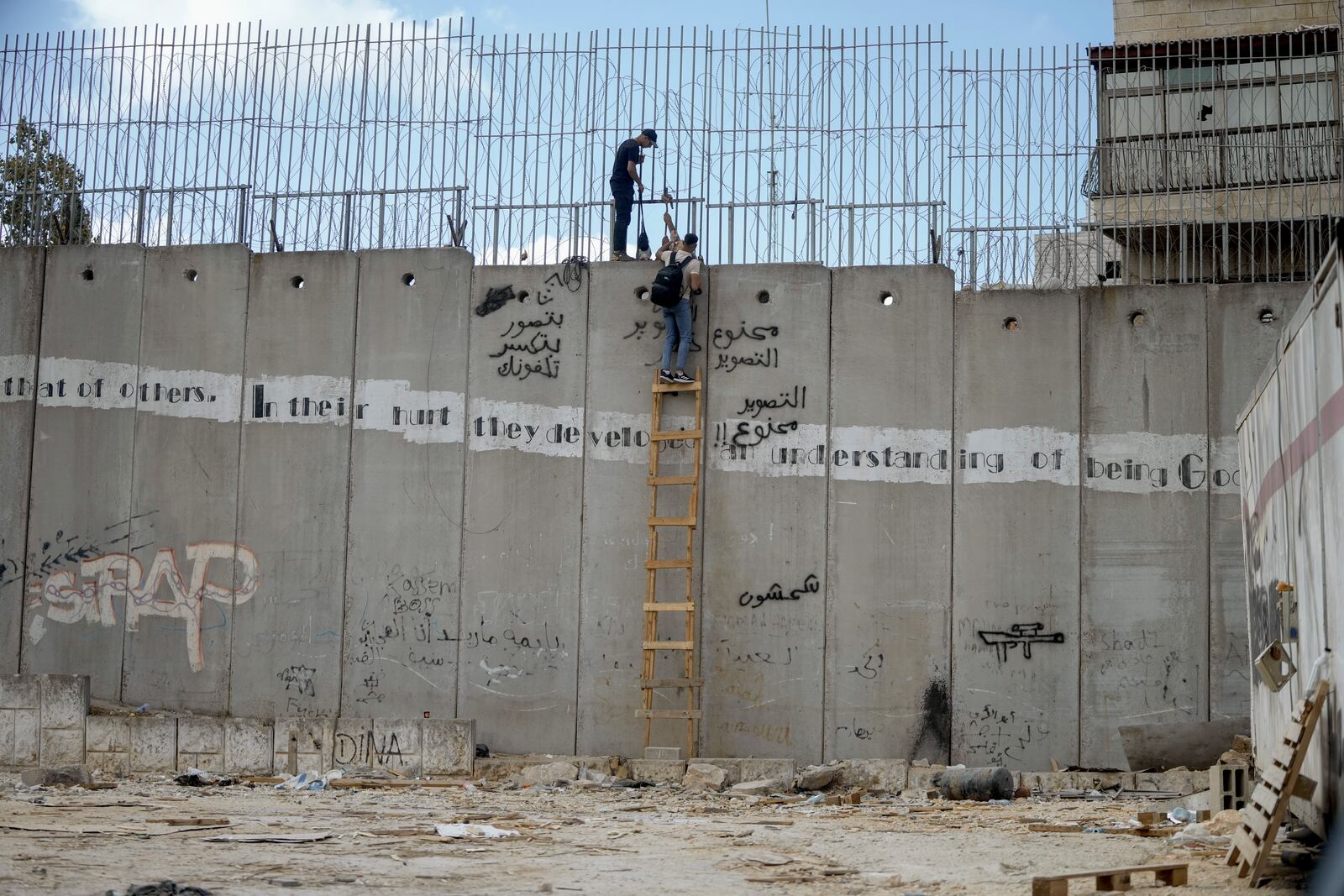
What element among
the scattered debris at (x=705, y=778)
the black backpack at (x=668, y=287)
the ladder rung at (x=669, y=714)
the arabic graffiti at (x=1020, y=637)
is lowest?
the scattered debris at (x=705, y=778)

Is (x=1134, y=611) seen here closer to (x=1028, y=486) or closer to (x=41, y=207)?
(x=1028, y=486)

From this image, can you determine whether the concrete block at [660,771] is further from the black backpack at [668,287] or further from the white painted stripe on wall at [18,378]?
the white painted stripe on wall at [18,378]

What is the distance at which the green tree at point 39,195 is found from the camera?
15.9m

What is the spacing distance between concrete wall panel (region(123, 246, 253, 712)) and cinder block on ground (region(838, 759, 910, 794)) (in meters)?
5.81

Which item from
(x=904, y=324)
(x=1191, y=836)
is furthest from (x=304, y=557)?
(x=1191, y=836)

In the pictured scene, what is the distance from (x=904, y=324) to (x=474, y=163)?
4428 mm

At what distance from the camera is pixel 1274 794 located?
281 inches

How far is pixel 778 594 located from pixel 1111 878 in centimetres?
685

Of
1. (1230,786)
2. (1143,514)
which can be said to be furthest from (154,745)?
(1143,514)

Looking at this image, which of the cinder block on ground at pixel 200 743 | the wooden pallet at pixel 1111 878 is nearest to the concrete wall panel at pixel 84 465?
the cinder block on ground at pixel 200 743

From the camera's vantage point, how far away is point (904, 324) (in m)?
14.1

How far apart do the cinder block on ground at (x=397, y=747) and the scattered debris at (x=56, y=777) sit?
2.25 metres

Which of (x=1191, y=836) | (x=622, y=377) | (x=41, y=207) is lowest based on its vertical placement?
(x=1191, y=836)

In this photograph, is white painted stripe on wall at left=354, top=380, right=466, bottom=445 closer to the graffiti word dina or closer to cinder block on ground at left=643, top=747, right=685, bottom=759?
the graffiti word dina
